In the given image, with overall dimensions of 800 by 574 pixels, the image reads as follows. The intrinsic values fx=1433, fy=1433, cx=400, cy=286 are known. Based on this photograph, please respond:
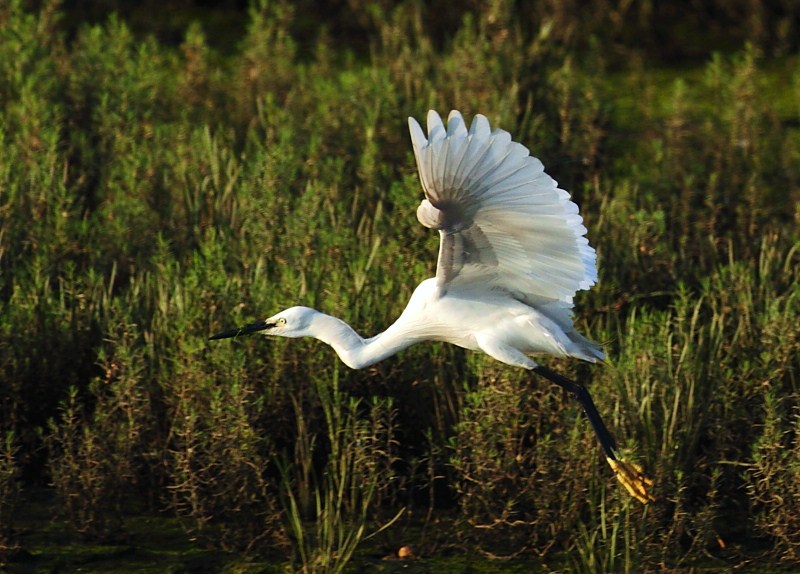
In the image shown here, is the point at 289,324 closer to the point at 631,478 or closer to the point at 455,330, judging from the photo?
the point at 455,330

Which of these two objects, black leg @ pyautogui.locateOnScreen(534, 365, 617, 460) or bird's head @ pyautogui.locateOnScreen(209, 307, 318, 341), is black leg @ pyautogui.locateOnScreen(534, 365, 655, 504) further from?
bird's head @ pyautogui.locateOnScreen(209, 307, 318, 341)

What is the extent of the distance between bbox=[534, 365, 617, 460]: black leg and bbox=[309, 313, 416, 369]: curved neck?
0.37 m

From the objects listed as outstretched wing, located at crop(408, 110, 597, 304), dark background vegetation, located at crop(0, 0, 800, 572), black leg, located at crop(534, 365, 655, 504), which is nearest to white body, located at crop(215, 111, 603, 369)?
outstretched wing, located at crop(408, 110, 597, 304)

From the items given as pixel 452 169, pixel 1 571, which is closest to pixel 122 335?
pixel 1 571

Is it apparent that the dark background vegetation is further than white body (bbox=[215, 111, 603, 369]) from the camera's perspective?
Yes

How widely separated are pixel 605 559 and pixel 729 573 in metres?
0.46

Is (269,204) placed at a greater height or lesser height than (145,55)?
lesser

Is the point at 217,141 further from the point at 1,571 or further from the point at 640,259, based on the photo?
the point at 1,571

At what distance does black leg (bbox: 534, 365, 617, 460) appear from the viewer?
3352mm

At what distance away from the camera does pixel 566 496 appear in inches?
140

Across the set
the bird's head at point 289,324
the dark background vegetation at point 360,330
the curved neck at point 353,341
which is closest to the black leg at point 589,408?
the dark background vegetation at point 360,330

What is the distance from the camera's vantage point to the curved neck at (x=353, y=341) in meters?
3.38

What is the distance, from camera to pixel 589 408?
343cm

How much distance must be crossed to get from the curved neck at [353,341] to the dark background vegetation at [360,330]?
202 millimetres
